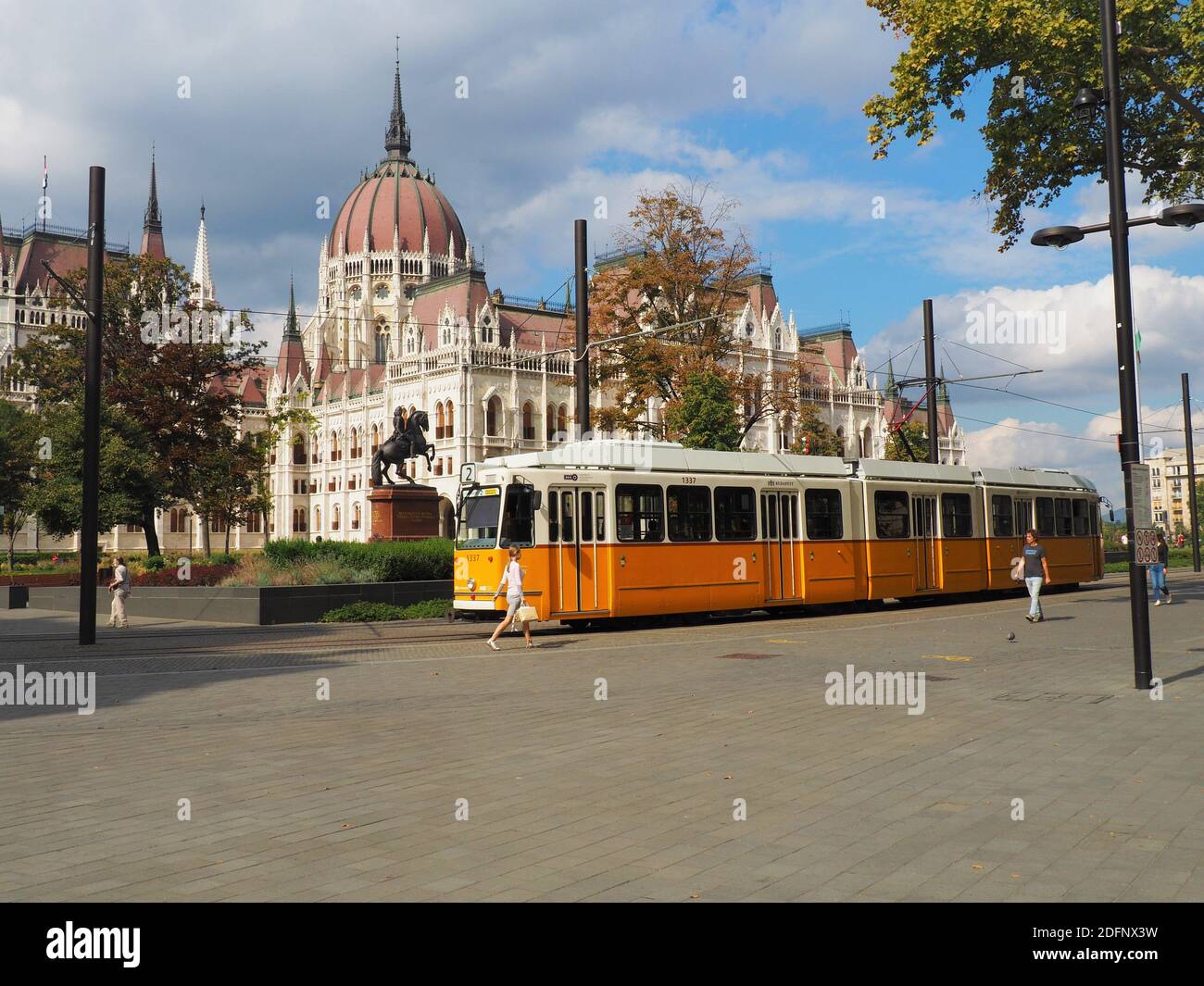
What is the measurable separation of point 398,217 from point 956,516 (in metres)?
97.5

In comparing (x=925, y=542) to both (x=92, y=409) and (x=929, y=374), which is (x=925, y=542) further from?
(x=92, y=409)

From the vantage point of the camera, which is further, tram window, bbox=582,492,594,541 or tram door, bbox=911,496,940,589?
tram door, bbox=911,496,940,589

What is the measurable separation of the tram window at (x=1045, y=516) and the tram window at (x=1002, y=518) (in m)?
1.64

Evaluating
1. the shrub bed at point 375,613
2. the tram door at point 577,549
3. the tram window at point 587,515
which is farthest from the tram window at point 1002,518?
the shrub bed at point 375,613

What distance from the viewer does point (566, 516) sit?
67.7 ft

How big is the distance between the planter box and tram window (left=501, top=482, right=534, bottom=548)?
7454 mm

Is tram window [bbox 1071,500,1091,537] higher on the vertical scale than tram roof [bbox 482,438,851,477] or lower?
lower

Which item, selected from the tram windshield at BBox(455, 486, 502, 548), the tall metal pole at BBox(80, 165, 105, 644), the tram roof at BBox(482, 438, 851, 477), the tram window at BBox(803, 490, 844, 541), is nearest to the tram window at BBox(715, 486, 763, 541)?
the tram roof at BBox(482, 438, 851, 477)

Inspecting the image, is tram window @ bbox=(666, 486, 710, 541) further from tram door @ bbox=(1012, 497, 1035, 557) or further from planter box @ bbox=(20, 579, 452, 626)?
tram door @ bbox=(1012, 497, 1035, 557)

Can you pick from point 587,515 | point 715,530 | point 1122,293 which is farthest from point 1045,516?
point 1122,293

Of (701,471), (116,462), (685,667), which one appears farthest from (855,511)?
(116,462)

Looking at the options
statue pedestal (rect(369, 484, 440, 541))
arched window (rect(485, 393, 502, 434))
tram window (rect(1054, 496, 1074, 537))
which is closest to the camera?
statue pedestal (rect(369, 484, 440, 541))

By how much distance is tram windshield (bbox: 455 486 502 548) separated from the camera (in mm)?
20484

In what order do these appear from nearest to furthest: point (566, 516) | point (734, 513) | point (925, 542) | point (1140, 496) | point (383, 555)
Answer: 1. point (1140, 496)
2. point (566, 516)
3. point (734, 513)
4. point (383, 555)
5. point (925, 542)
